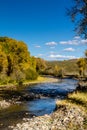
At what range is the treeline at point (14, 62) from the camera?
9481 cm

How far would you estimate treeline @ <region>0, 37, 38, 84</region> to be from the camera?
9481 centimetres

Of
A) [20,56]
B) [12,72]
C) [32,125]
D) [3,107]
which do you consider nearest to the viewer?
[32,125]

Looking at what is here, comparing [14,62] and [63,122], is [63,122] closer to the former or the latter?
[63,122]

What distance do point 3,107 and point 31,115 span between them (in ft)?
24.9

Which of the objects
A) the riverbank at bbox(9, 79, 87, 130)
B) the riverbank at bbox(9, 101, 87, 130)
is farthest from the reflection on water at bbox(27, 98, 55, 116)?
the riverbank at bbox(9, 101, 87, 130)

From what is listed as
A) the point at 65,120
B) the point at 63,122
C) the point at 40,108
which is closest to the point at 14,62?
the point at 40,108

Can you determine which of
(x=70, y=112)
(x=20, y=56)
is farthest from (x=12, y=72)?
(x=70, y=112)

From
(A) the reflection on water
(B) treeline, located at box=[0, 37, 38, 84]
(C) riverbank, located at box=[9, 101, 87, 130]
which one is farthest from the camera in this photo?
(B) treeline, located at box=[0, 37, 38, 84]

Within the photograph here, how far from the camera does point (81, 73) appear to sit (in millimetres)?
161375

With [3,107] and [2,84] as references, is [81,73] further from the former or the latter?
[3,107]

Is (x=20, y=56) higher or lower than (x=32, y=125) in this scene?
higher

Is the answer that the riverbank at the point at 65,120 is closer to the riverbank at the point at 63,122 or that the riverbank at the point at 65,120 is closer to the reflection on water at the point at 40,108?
the riverbank at the point at 63,122

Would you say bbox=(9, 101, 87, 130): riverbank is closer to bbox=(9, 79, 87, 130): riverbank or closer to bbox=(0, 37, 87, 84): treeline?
bbox=(9, 79, 87, 130): riverbank

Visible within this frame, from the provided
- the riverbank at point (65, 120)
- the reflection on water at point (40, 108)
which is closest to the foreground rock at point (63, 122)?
the riverbank at point (65, 120)
